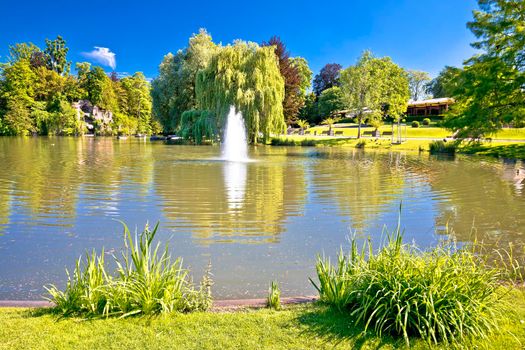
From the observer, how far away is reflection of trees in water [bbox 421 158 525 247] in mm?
7910

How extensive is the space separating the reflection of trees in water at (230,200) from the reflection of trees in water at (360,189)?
0.95 metres

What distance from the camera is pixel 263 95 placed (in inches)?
1312

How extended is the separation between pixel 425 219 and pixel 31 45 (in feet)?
314

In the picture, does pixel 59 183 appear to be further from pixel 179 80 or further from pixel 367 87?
pixel 367 87

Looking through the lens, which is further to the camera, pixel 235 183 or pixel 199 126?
pixel 199 126

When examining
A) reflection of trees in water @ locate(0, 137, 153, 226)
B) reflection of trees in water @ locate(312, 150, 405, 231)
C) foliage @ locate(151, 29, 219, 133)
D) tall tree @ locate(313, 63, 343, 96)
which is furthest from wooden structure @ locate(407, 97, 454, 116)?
reflection of trees in water @ locate(0, 137, 153, 226)

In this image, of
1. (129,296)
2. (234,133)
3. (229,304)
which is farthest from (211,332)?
(234,133)

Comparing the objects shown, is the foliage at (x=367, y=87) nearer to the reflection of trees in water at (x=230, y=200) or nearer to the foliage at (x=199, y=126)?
the foliage at (x=199, y=126)

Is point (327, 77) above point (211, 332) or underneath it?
above

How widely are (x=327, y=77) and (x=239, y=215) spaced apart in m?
83.7

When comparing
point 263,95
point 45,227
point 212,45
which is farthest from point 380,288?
point 212,45

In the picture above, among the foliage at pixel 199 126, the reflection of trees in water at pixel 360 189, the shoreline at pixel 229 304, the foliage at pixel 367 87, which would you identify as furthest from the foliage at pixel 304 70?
the shoreline at pixel 229 304

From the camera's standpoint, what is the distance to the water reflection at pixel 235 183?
1081cm

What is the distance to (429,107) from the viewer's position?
2657 inches
